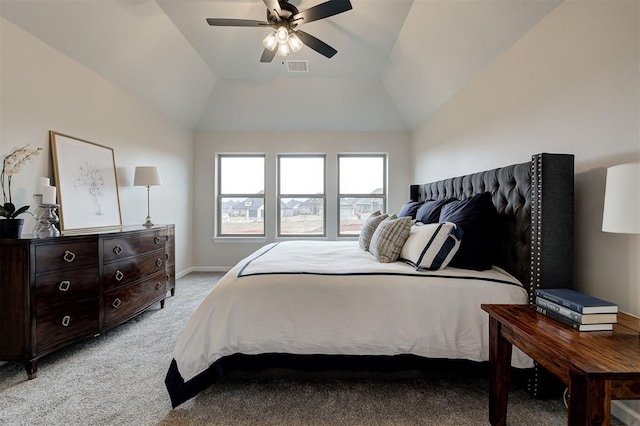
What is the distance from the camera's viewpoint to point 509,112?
2.24 meters

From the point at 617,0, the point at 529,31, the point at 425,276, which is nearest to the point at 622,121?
the point at 617,0

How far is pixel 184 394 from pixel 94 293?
1.29m

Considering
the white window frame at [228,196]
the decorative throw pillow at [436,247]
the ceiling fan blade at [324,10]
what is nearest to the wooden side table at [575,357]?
the decorative throw pillow at [436,247]

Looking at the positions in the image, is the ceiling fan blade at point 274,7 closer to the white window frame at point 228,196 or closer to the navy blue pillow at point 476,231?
the navy blue pillow at point 476,231

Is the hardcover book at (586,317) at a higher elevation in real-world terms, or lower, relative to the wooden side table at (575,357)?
higher

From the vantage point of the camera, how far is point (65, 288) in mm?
1994

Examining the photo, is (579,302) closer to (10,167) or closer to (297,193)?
(10,167)

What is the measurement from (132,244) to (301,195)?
2.76m

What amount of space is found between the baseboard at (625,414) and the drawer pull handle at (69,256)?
3487 mm

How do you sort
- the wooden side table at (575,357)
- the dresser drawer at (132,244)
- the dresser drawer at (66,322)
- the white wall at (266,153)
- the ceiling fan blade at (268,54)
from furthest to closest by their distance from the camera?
the white wall at (266,153) < the ceiling fan blade at (268,54) < the dresser drawer at (132,244) < the dresser drawer at (66,322) < the wooden side table at (575,357)

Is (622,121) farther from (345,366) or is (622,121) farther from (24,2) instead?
(24,2)

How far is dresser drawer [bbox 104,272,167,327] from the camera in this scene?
230 centimetres

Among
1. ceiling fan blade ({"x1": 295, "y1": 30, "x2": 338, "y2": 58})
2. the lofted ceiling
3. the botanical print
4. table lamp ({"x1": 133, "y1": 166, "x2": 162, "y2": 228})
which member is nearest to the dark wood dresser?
the botanical print

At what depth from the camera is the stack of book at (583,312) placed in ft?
3.67
